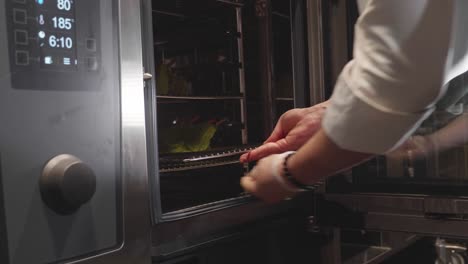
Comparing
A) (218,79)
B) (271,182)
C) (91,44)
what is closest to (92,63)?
(91,44)

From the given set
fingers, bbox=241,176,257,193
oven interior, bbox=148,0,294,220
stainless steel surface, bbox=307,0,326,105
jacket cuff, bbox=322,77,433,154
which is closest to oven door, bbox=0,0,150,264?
fingers, bbox=241,176,257,193

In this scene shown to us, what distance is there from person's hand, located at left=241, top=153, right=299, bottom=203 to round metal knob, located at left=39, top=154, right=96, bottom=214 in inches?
7.6

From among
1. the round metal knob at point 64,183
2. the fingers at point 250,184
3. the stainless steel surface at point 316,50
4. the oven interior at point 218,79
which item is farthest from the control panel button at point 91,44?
the stainless steel surface at point 316,50

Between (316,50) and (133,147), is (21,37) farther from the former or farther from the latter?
(316,50)

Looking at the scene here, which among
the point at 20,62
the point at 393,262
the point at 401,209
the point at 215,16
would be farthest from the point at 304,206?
the point at 20,62

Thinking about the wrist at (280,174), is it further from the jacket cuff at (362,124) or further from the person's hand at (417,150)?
the person's hand at (417,150)

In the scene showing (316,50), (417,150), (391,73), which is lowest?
(417,150)

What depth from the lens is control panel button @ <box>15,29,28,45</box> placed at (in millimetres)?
528

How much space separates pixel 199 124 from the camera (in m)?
1.29

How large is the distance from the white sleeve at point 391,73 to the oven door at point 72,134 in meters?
0.28

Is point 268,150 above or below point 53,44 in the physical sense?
below

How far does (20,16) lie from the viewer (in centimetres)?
53

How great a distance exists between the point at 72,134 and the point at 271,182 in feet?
0.77

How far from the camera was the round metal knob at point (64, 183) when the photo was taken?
1.76 ft
